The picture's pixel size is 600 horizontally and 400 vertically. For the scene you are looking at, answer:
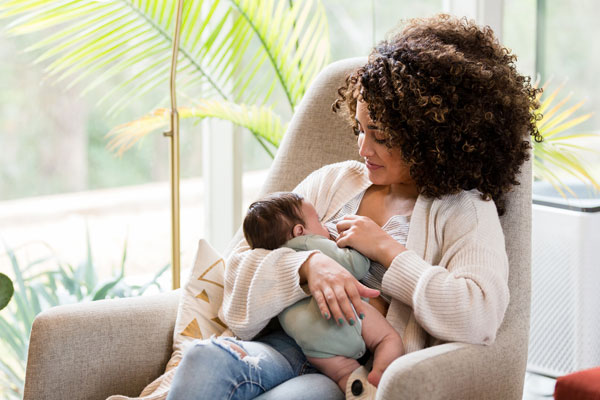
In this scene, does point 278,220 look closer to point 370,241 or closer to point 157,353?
point 370,241

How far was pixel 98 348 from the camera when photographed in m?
1.56

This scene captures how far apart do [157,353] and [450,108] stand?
81cm

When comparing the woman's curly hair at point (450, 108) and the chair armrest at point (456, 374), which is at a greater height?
the woman's curly hair at point (450, 108)

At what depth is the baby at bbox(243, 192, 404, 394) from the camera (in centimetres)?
145

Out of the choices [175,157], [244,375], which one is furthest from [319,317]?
[175,157]

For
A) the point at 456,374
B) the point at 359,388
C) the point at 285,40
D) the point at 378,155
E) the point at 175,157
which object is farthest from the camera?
the point at 285,40

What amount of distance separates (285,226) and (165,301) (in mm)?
354

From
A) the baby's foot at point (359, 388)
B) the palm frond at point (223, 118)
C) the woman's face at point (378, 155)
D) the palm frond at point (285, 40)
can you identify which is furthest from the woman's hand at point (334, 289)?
the palm frond at point (285, 40)

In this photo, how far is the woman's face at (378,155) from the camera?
1.62 meters

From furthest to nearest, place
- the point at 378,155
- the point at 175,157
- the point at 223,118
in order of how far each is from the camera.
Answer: the point at 223,118 < the point at 175,157 < the point at 378,155

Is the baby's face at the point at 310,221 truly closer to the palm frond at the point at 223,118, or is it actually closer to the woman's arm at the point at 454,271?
the woman's arm at the point at 454,271

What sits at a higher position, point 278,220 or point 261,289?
point 278,220

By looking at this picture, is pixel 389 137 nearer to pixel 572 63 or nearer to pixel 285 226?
pixel 285 226

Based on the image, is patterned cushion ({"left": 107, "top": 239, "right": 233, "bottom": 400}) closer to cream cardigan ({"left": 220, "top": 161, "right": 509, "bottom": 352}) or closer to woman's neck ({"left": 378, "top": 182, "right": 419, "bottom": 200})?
cream cardigan ({"left": 220, "top": 161, "right": 509, "bottom": 352})
